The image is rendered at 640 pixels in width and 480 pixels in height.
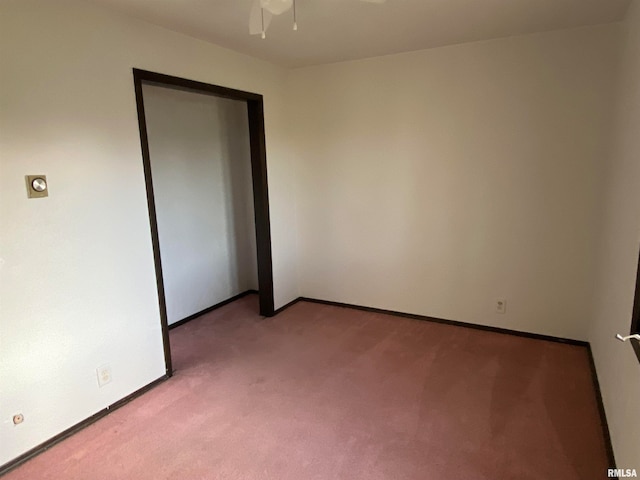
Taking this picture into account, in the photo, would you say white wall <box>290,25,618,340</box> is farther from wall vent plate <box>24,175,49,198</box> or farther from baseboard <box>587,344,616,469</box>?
wall vent plate <box>24,175,49,198</box>

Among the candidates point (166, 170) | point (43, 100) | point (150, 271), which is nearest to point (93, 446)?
point (150, 271)

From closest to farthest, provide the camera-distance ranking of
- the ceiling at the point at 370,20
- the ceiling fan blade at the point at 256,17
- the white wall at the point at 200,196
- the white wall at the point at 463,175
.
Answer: the ceiling fan blade at the point at 256,17 < the ceiling at the point at 370,20 < the white wall at the point at 463,175 < the white wall at the point at 200,196

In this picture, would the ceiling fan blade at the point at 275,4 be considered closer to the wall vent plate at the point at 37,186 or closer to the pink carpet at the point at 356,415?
the wall vent plate at the point at 37,186

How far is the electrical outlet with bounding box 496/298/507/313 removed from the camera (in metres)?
3.31

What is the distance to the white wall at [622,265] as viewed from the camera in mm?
1690

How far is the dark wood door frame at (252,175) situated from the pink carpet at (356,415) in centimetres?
53

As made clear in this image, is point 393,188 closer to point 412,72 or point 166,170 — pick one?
point 412,72

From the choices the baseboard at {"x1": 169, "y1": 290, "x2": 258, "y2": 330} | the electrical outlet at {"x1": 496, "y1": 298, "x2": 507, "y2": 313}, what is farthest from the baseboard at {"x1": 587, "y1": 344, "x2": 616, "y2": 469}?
the baseboard at {"x1": 169, "y1": 290, "x2": 258, "y2": 330}

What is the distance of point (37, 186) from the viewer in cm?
198

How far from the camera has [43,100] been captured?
Result: 78.7 inches

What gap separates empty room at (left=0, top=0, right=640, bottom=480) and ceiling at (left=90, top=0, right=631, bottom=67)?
0.09ft

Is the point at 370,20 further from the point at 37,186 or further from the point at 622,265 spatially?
the point at 37,186

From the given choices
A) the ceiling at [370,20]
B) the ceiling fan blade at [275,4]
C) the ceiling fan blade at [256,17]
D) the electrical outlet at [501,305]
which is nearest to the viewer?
the ceiling fan blade at [275,4]

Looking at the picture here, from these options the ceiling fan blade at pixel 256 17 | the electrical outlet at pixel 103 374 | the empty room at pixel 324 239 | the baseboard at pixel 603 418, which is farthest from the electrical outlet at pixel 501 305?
the electrical outlet at pixel 103 374
